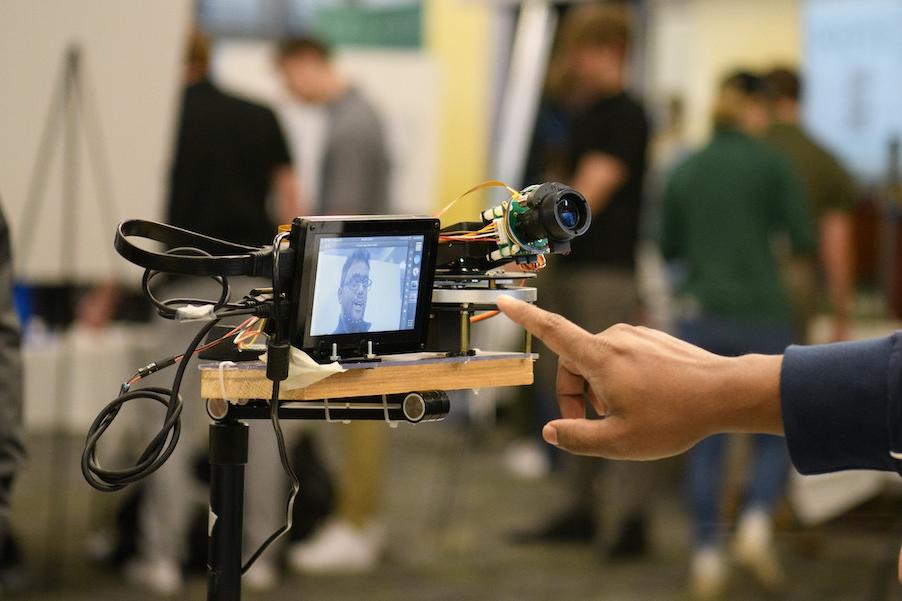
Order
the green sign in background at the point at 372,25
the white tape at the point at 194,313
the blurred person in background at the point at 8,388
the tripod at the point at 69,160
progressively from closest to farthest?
the white tape at the point at 194,313 < the blurred person in background at the point at 8,388 < the tripod at the point at 69,160 < the green sign in background at the point at 372,25

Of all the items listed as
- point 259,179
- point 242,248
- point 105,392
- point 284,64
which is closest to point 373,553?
point 105,392

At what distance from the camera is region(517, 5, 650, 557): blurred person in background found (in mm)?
3615

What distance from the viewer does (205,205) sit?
10.4 feet

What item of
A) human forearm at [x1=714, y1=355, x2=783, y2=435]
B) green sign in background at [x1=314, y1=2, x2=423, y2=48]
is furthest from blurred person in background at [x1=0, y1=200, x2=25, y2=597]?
green sign in background at [x1=314, y1=2, x2=423, y2=48]

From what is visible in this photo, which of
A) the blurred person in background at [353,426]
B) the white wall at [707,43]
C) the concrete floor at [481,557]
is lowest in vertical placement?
the concrete floor at [481,557]

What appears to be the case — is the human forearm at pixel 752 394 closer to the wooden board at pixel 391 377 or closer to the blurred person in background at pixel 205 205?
the wooden board at pixel 391 377

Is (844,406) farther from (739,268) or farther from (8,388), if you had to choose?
(739,268)

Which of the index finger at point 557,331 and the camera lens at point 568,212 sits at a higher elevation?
the camera lens at point 568,212

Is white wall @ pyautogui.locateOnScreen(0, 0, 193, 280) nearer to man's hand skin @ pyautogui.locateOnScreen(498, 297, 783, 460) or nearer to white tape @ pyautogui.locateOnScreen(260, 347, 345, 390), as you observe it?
white tape @ pyautogui.locateOnScreen(260, 347, 345, 390)

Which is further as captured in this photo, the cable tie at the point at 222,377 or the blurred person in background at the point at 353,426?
the blurred person in background at the point at 353,426

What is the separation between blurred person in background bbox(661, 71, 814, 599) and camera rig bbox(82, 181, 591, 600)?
2.37m

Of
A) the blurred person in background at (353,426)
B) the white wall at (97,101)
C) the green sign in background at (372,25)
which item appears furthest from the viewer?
the green sign in background at (372,25)

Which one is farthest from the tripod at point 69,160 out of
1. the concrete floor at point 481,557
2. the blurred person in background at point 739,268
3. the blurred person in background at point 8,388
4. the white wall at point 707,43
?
the white wall at point 707,43

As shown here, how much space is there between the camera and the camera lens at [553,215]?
102 centimetres
